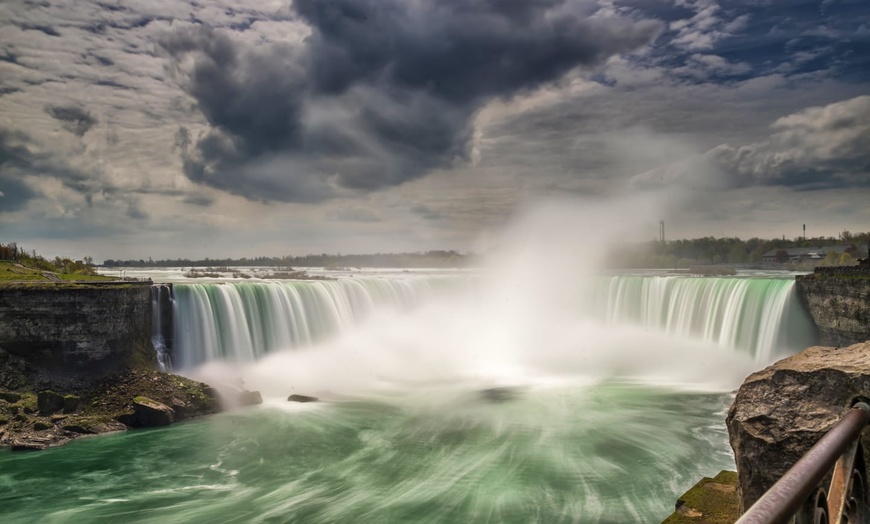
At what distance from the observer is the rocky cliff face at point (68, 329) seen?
1984 cm

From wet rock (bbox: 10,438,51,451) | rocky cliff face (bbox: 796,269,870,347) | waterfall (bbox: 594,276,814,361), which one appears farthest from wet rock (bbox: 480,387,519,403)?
wet rock (bbox: 10,438,51,451)

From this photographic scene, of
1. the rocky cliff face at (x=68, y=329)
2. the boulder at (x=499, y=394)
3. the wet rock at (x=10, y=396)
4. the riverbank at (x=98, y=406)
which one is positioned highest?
the rocky cliff face at (x=68, y=329)

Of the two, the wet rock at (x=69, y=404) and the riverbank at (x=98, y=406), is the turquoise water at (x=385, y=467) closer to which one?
the riverbank at (x=98, y=406)

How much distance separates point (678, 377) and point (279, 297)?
2002cm

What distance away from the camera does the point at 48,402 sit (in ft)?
60.9

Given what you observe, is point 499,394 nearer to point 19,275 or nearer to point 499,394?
point 499,394

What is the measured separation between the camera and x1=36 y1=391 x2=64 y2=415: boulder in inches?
728

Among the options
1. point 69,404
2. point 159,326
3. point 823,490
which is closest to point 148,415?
point 69,404

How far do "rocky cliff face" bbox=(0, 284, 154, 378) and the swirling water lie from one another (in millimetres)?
3598

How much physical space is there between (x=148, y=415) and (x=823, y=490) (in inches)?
809

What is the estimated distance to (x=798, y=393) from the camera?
4.27 m

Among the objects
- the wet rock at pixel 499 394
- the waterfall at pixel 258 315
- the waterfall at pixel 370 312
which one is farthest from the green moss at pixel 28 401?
the wet rock at pixel 499 394

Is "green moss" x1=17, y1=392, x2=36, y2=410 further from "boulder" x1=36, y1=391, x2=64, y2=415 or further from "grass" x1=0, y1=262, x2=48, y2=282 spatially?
"grass" x1=0, y1=262, x2=48, y2=282

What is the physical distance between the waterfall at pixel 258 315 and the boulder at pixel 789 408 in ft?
77.3
